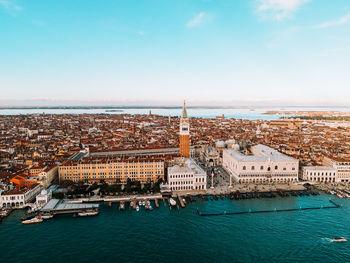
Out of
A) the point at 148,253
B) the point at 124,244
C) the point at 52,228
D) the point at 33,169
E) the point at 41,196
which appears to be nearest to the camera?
the point at 148,253

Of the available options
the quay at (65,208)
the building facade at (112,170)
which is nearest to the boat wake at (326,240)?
the building facade at (112,170)

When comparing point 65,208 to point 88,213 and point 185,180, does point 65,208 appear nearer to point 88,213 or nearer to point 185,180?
point 88,213

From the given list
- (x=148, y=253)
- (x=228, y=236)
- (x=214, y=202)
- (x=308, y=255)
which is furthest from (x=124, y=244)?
(x=308, y=255)

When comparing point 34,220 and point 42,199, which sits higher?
point 42,199

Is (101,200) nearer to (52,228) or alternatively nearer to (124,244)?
(52,228)

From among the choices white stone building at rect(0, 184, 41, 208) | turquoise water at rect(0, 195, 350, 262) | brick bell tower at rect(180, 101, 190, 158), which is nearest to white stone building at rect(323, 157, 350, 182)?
turquoise water at rect(0, 195, 350, 262)

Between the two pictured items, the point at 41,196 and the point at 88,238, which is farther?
the point at 41,196

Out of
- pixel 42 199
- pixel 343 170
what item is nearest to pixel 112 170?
pixel 42 199
